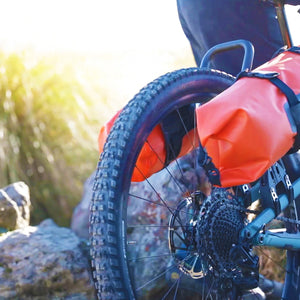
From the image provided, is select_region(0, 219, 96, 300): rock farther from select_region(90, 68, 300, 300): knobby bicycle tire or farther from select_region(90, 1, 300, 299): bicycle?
select_region(90, 68, 300, 300): knobby bicycle tire

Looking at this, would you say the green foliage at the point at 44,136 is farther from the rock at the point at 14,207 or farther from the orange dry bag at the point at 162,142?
the orange dry bag at the point at 162,142

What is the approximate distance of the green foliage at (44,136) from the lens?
13.2ft

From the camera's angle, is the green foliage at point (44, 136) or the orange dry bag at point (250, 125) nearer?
the orange dry bag at point (250, 125)

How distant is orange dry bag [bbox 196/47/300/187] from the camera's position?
141 cm

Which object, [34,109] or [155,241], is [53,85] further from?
[155,241]

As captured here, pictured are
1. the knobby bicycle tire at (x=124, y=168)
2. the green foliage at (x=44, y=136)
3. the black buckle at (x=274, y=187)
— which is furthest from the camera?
the green foliage at (x=44, y=136)

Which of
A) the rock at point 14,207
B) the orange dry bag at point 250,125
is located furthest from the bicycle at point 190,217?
the rock at point 14,207

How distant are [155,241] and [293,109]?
138 centimetres

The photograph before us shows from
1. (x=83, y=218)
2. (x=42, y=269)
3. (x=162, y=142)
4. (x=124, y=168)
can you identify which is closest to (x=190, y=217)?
(x=162, y=142)

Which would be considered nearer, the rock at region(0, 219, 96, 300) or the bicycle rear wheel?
the bicycle rear wheel

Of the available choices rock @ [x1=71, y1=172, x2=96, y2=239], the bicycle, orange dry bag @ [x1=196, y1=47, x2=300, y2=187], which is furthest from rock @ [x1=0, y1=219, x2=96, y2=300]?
orange dry bag @ [x1=196, y1=47, x2=300, y2=187]

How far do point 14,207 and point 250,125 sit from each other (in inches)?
65.7

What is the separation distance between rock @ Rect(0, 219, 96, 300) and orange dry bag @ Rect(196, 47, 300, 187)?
1.10m

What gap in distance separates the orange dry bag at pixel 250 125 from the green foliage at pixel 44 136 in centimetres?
270
